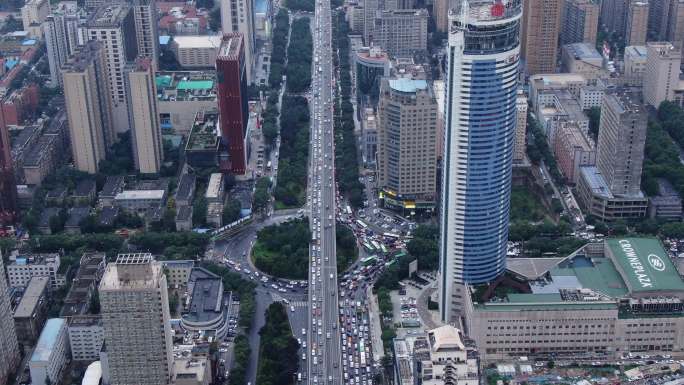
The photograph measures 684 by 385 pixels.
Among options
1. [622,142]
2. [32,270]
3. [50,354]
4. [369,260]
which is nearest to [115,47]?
[32,270]

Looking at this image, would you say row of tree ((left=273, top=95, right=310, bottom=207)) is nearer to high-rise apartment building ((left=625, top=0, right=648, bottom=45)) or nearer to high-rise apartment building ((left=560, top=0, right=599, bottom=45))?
high-rise apartment building ((left=560, top=0, right=599, bottom=45))

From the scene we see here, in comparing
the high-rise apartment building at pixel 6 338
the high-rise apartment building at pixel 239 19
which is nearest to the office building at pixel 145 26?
the high-rise apartment building at pixel 239 19

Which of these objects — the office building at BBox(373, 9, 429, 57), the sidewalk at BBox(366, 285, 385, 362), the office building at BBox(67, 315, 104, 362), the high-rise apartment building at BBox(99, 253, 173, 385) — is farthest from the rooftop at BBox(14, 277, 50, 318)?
the office building at BBox(373, 9, 429, 57)

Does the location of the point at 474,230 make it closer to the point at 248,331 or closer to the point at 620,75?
the point at 248,331

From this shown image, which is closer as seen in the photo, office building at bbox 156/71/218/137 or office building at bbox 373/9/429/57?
office building at bbox 156/71/218/137

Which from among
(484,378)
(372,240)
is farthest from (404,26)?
(484,378)

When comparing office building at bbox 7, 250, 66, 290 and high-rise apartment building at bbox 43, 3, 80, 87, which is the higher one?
high-rise apartment building at bbox 43, 3, 80, 87
